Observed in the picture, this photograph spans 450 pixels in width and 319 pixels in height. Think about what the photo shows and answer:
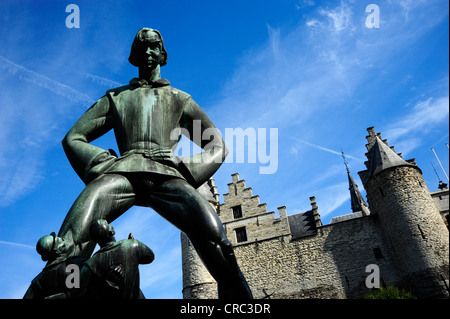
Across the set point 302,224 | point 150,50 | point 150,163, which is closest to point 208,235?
point 150,163

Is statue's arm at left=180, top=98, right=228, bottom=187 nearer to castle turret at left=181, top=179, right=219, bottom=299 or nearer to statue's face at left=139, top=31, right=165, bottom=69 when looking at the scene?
statue's face at left=139, top=31, right=165, bottom=69

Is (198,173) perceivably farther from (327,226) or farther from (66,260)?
(327,226)

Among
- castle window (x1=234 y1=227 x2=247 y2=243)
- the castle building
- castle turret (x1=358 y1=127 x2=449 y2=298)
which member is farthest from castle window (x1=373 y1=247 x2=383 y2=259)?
castle window (x1=234 y1=227 x2=247 y2=243)

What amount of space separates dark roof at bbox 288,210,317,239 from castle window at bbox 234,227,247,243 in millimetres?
3502

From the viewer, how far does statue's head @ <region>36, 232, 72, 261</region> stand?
1.67 metres

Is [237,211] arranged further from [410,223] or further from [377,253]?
[410,223]

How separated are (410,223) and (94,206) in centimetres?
2347

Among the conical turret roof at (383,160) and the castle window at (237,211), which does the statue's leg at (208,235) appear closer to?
the conical turret roof at (383,160)

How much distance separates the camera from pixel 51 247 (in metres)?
1.68

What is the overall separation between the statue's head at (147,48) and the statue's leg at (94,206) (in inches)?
36.0

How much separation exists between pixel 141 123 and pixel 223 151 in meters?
0.55

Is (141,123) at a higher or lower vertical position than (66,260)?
higher

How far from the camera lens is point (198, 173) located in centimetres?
227
